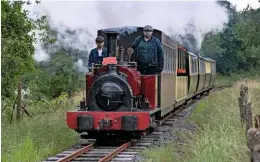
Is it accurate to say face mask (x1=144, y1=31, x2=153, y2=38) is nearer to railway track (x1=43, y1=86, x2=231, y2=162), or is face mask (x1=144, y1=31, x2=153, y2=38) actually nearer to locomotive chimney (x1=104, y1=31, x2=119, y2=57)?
locomotive chimney (x1=104, y1=31, x2=119, y2=57)

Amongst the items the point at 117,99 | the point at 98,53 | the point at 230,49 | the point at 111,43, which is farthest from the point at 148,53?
the point at 230,49

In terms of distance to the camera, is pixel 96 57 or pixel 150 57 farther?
pixel 96 57

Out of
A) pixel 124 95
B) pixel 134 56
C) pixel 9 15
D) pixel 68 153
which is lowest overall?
pixel 68 153

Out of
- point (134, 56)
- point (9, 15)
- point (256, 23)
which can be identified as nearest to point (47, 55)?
point (256, 23)

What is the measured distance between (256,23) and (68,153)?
82.6 feet

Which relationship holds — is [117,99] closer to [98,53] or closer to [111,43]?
→ [111,43]

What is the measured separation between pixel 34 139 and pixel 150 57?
282 centimetres

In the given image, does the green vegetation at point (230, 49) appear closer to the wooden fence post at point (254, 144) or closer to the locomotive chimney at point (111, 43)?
the locomotive chimney at point (111, 43)

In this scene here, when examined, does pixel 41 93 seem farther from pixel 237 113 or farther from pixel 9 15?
pixel 237 113

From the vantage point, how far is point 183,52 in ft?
59.6

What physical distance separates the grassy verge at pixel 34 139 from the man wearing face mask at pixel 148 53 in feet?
6.86

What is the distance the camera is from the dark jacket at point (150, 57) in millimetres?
11328

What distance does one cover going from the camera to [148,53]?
11312mm

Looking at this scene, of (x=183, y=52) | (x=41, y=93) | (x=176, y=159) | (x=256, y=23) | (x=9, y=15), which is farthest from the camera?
(x=256, y=23)
